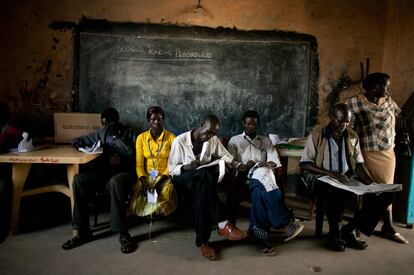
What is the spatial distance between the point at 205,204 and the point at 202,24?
2678 mm

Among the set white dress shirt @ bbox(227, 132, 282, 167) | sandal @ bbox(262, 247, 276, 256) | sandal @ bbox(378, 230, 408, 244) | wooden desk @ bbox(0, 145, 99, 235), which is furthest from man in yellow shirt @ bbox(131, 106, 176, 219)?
sandal @ bbox(378, 230, 408, 244)

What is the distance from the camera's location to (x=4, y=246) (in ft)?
9.48

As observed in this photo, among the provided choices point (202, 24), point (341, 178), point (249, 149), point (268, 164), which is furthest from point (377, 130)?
point (202, 24)

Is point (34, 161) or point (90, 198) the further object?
point (90, 198)

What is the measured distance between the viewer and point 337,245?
3000 mm

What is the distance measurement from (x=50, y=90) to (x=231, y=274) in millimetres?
3412

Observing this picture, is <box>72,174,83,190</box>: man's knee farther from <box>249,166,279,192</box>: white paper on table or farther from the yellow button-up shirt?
<box>249,166,279,192</box>: white paper on table

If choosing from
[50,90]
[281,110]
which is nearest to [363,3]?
[281,110]

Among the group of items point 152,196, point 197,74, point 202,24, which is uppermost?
point 202,24

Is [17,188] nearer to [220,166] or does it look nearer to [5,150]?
[5,150]

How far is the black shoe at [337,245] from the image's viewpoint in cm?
299

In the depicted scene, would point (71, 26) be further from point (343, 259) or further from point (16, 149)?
point (343, 259)

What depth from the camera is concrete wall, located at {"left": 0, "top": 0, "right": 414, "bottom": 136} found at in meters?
→ 4.24

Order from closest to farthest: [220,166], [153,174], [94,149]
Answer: [220,166] → [153,174] → [94,149]
